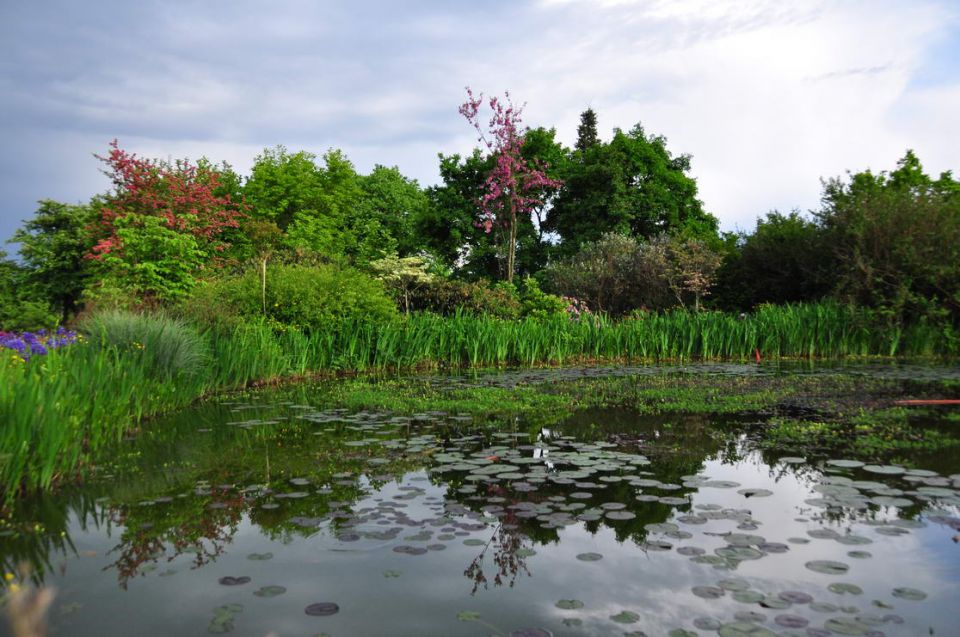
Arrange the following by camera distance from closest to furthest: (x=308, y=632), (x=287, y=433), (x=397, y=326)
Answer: (x=308, y=632) < (x=287, y=433) < (x=397, y=326)

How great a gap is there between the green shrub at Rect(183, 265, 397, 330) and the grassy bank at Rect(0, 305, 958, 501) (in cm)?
37

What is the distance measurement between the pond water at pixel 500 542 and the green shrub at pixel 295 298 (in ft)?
24.2

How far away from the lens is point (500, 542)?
409 cm

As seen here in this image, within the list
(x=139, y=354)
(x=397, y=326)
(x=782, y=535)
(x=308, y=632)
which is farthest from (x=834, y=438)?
(x=397, y=326)

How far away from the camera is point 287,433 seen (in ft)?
24.6

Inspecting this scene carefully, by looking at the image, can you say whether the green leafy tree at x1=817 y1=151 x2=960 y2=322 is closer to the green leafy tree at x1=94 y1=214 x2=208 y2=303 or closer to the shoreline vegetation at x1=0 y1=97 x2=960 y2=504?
the shoreline vegetation at x1=0 y1=97 x2=960 y2=504

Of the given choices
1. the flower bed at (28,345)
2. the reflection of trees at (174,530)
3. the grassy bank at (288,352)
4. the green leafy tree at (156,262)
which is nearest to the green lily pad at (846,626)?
the reflection of trees at (174,530)

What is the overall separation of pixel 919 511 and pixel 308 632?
3983 mm

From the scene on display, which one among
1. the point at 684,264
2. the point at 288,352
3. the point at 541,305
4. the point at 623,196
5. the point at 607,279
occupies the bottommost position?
the point at 288,352

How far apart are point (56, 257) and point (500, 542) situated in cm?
3823

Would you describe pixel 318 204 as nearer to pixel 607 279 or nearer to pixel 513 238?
pixel 513 238

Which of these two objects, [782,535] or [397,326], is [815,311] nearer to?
[397,326]

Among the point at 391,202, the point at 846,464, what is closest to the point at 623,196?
the point at 391,202

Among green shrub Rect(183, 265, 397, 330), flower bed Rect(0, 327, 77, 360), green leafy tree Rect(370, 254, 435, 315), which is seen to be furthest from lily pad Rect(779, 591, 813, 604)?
green leafy tree Rect(370, 254, 435, 315)
